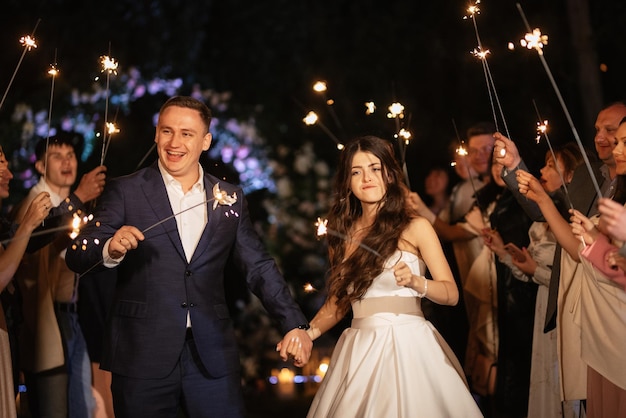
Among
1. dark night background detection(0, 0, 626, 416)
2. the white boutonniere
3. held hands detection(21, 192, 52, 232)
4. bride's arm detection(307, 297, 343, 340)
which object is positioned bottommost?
bride's arm detection(307, 297, 343, 340)

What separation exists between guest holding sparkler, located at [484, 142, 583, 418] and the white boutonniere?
6.71ft

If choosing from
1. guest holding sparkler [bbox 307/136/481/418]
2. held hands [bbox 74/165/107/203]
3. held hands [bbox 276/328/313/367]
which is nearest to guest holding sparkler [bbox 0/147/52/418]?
held hands [bbox 74/165/107/203]

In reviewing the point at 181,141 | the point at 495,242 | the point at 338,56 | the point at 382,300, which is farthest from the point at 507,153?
the point at 338,56

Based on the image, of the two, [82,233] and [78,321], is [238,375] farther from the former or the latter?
[78,321]

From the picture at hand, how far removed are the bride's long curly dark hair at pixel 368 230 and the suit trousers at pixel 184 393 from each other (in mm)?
739

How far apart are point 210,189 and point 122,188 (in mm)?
469

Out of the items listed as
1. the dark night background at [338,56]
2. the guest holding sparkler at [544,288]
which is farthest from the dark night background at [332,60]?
the guest holding sparkler at [544,288]

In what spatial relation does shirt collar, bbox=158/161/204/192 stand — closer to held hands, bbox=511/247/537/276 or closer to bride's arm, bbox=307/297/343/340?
bride's arm, bbox=307/297/343/340

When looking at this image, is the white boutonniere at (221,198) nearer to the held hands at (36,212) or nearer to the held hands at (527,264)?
the held hands at (36,212)

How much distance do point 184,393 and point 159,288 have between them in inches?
20.5

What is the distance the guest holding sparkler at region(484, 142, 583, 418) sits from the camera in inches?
229

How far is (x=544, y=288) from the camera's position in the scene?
19.7 ft

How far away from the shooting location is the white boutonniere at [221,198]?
15.4 feet

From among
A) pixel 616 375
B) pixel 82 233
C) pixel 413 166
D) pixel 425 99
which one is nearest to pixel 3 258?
pixel 82 233
